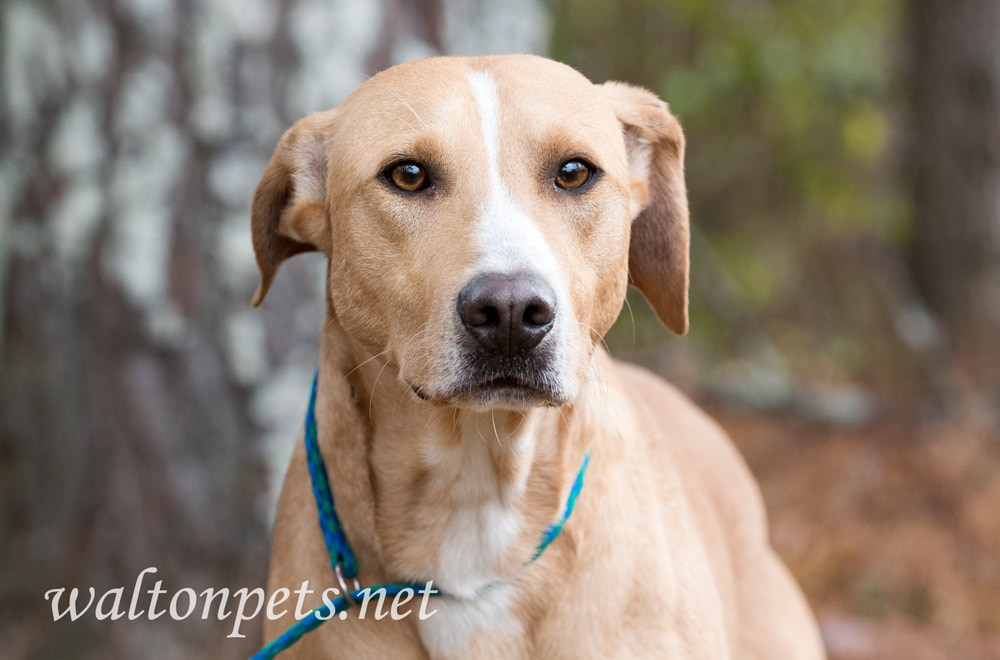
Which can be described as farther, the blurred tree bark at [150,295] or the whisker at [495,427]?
the blurred tree bark at [150,295]

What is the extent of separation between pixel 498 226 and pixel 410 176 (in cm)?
30

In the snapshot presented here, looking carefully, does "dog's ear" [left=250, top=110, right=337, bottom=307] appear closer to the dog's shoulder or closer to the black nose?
the black nose

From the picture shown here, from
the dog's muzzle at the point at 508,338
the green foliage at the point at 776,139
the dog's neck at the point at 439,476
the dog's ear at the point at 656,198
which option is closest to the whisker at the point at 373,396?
the dog's neck at the point at 439,476

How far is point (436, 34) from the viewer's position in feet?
12.6

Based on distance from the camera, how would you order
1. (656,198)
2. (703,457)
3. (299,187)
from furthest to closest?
(703,457), (656,198), (299,187)

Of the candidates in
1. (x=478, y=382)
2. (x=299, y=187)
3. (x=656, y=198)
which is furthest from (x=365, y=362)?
(x=656, y=198)

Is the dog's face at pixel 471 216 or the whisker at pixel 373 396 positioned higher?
the dog's face at pixel 471 216

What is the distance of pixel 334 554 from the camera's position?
89.6 inches

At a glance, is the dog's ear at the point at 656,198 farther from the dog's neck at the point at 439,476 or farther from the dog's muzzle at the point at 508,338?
the dog's muzzle at the point at 508,338

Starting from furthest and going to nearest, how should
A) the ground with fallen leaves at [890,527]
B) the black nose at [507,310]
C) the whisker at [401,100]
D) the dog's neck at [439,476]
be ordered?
the ground with fallen leaves at [890,527] → the dog's neck at [439,476] → the whisker at [401,100] → the black nose at [507,310]

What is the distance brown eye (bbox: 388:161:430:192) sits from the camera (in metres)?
2.21

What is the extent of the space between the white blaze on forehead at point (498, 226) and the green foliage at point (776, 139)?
3.67 meters

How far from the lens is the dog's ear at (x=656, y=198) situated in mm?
2570

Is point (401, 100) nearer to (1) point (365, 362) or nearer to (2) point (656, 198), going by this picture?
(1) point (365, 362)
